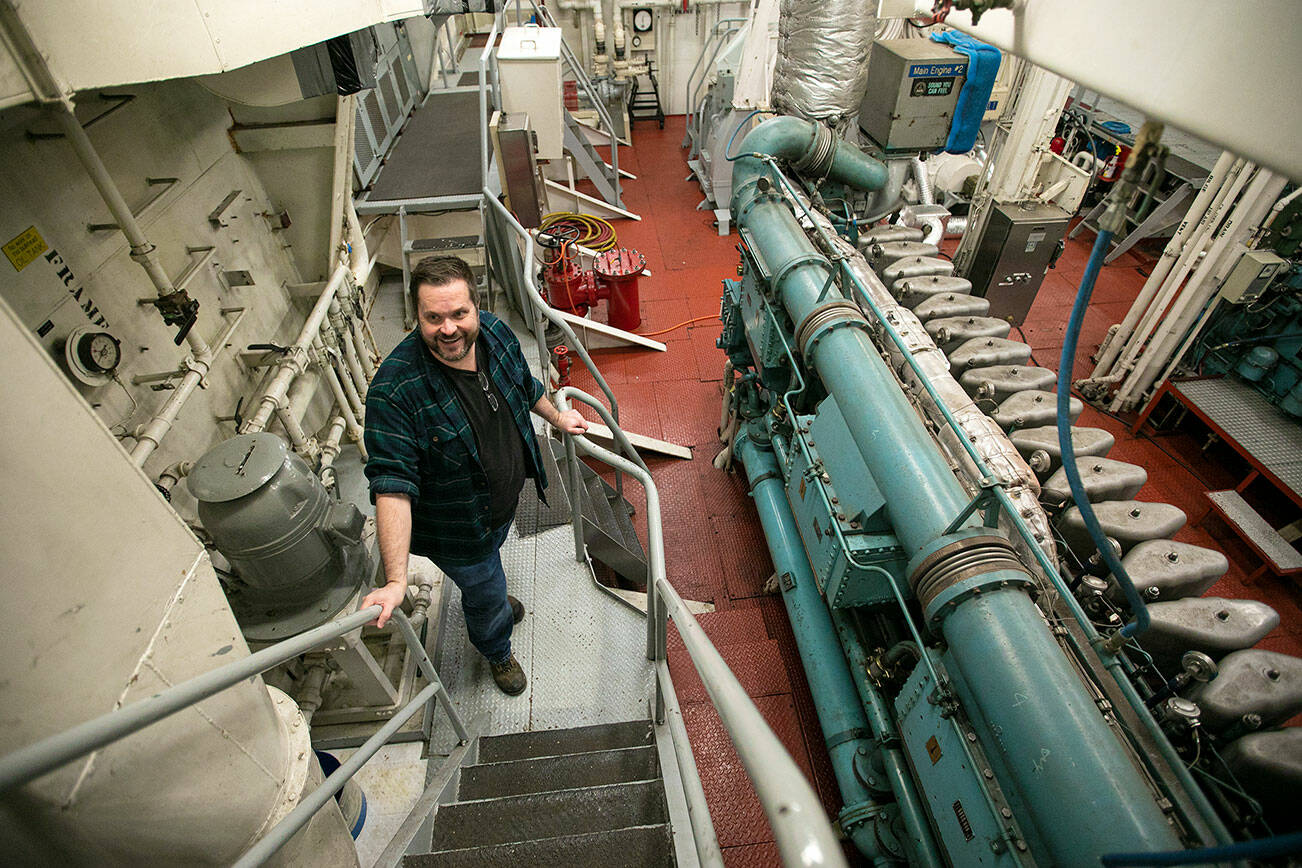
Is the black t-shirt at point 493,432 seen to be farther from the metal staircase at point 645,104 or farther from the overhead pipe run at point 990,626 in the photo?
the metal staircase at point 645,104

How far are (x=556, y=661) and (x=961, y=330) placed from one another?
300cm

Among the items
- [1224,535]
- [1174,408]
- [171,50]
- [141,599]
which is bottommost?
[1224,535]

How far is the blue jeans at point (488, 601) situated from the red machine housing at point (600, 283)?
425cm

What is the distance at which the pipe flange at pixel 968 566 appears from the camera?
6.12 feet

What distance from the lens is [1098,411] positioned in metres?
5.57

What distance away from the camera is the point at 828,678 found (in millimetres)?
3076

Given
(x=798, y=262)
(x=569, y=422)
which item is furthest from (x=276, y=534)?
(x=798, y=262)

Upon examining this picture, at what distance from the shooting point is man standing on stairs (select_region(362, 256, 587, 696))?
6.01 ft

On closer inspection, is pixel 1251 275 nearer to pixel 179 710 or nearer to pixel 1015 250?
pixel 1015 250

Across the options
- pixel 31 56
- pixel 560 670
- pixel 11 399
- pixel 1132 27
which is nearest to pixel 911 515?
pixel 1132 27

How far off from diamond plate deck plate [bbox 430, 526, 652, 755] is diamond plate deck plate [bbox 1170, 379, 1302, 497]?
4.90 metres

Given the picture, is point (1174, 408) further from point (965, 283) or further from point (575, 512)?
point (575, 512)

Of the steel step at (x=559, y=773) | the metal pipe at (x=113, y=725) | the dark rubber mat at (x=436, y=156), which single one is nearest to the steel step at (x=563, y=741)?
the steel step at (x=559, y=773)

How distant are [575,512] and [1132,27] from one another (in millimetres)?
2503
